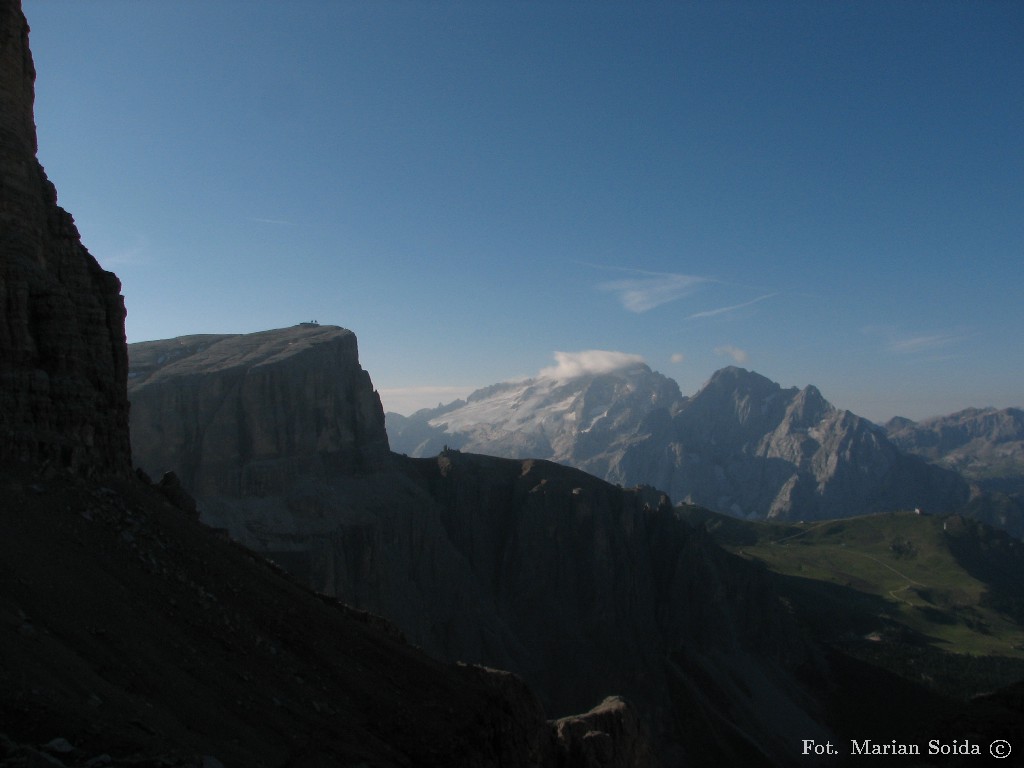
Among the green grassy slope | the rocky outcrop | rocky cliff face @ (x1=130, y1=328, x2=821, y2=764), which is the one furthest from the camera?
the green grassy slope

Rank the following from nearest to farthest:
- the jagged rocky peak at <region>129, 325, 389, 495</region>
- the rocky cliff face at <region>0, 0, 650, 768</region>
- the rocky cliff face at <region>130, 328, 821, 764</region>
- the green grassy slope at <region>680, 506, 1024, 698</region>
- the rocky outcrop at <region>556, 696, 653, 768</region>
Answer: the rocky cliff face at <region>0, 0, 650, 768</region>
the rocky outcrop at <region>556, 696, 653, 768</region>
the jagged rocky peak at <region>129, 325, 389, 495</region>
the rocky cliff face at <region>130, 328, 821, 764</region>
the green grassy slope at <region>680, 506, 1024, 698</region>

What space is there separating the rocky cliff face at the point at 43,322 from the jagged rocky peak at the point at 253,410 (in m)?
49.8

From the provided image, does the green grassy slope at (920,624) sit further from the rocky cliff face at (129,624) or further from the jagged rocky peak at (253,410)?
the rocky cliff face at (129,624)

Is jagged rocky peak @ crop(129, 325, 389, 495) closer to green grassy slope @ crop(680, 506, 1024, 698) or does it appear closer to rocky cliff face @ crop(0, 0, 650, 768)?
rocky cliff face @ crop(0, 0, 650, 768)

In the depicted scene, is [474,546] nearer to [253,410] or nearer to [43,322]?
[253,410]

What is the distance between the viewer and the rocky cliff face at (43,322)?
2886 cm

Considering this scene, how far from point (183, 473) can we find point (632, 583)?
5720 cm

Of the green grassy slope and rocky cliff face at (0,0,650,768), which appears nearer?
rocky cliff face at (0,0,650,768)

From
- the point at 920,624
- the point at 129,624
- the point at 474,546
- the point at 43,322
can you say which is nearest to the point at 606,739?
the point at 129,624

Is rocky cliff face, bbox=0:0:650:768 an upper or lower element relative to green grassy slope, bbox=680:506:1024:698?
upper

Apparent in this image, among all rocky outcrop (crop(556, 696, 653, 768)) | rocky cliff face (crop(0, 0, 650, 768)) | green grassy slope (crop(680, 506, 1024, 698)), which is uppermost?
rocky cliff face (crop(0, 0, 650, 768))

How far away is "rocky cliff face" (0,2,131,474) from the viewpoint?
2886 centimetres

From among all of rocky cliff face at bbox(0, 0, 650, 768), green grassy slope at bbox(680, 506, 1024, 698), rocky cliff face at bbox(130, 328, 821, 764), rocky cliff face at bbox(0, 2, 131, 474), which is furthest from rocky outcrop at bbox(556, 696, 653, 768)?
green grassy slope at bbox(680, 506, 1024, 698)

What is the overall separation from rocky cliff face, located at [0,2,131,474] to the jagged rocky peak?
49.8 metres
